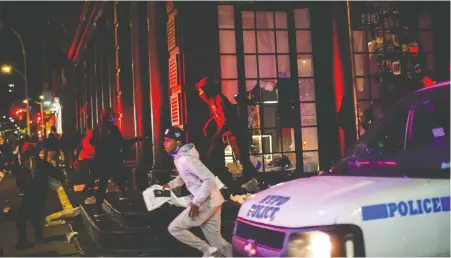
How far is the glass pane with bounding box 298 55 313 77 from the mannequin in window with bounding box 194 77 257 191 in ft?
7.73

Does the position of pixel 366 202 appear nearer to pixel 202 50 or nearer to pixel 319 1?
pixel 202 50

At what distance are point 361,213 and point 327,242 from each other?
0.30 metres

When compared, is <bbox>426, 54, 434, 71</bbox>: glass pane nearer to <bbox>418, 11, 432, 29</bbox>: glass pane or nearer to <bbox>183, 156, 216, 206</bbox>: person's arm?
<bbox>418, 11, 432, 29</bbox>: glass pane

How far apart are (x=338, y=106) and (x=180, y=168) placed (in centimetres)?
683

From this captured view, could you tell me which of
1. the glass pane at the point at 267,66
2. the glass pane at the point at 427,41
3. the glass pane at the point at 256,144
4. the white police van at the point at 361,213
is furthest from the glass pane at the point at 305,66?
the white police van at the point at 361,213

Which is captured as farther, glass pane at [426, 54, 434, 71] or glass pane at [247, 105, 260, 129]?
glass pane at [426, 54, 434, 71]

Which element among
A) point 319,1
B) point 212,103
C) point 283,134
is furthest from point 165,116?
point 319,1

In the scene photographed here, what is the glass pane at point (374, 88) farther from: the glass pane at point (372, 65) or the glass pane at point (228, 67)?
the glass pane at point (228, 67)

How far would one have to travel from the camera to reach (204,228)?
6.00m

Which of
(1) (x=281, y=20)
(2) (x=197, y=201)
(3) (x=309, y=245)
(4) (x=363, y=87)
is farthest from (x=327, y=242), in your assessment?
(4) (x=363, y=87)

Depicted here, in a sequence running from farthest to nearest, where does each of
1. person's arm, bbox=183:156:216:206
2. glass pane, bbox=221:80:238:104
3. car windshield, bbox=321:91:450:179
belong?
glass pane, bbox=221:80:238:104
person's arm, bbox=183:156:216:206
car windshield, bbox=321:91:450:179

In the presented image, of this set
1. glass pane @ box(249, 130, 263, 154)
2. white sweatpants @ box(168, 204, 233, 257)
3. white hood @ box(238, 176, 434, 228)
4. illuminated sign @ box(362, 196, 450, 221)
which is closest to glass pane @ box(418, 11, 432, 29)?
glass pane @ box(249, 130, 263, 154)

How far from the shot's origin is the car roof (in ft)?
13.9

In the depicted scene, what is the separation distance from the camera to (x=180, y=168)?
583cm
